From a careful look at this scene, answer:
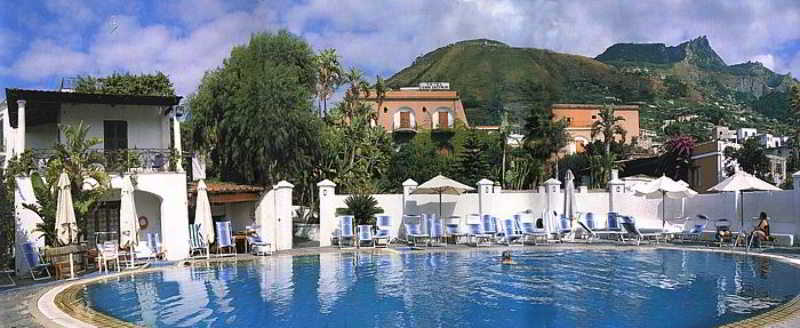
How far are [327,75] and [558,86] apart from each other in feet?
266

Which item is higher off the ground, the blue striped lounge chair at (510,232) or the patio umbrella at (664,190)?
the patio umbrella at (664,190)

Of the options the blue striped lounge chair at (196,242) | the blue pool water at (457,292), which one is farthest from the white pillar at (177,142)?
the blue pool water at (457,292)

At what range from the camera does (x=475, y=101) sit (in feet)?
333

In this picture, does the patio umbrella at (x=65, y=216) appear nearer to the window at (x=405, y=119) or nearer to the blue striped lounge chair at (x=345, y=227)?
the blue striped lounge chair at (x=345, y=227)

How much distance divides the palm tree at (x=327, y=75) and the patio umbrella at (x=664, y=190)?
1851 cm

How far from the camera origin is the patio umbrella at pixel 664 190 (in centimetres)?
2167

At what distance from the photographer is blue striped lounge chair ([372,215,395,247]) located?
67.5ft

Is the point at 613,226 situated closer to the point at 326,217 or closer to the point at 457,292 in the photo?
the point at 326,217

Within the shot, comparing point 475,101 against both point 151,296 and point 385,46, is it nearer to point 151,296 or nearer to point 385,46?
point 385,46

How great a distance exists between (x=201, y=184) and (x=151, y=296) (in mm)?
6559

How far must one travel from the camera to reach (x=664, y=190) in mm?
21594

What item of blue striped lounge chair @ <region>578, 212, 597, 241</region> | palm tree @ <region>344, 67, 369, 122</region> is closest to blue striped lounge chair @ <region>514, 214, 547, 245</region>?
blue striped lounge chair @ <region>578, 212, 597, 241</region>

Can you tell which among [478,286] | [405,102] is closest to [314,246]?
[478,286]

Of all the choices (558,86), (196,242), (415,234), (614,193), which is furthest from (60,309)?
(558,86)
